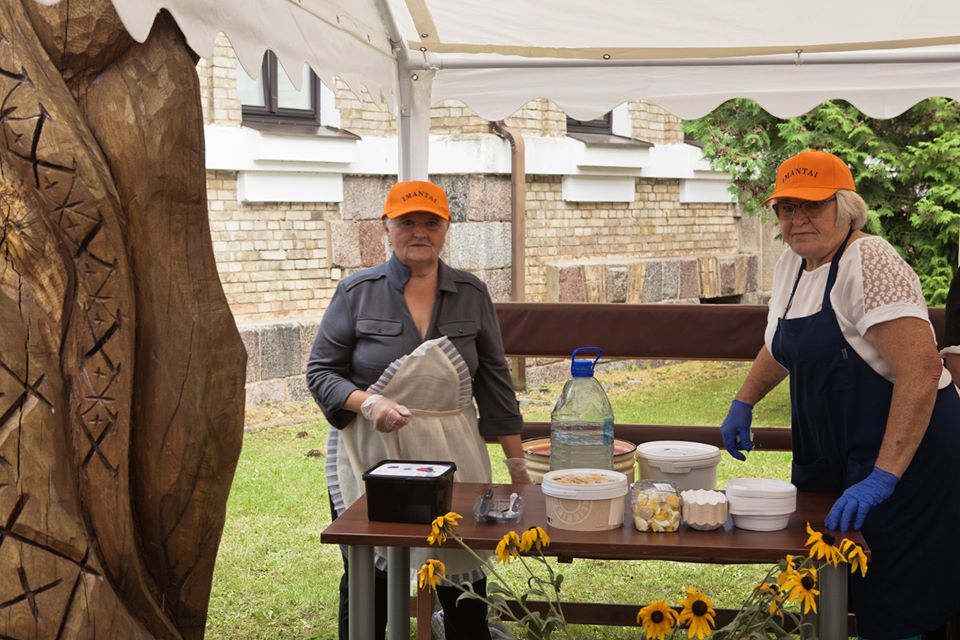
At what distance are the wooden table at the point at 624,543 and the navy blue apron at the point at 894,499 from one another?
0.61 feet

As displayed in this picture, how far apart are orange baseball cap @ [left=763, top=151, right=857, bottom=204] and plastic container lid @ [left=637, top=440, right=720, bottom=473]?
0.72m

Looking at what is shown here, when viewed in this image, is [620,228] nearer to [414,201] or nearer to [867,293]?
[414,201]

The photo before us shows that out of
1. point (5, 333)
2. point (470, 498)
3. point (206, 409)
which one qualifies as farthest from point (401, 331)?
point (5, 333)

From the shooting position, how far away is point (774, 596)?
212 centimetres

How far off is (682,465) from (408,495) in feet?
2.52

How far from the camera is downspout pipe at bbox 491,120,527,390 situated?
36.6 ft

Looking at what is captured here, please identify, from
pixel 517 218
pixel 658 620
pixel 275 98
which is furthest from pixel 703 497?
pixel 517 218

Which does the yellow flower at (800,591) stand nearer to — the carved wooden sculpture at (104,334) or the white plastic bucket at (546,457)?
the carved wooden sculpture at (104,334)

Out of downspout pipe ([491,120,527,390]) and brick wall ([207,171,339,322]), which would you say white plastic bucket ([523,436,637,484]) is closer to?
brick wall ([207,171,339,322])

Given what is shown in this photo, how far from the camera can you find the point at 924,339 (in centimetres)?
299

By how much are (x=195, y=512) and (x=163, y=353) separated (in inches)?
15.1

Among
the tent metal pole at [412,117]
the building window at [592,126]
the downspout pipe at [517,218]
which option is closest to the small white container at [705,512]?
the tent metal pole at [412,117]

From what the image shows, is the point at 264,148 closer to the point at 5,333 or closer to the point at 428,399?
the point at 428,399

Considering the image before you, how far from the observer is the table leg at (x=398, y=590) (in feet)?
11.3
